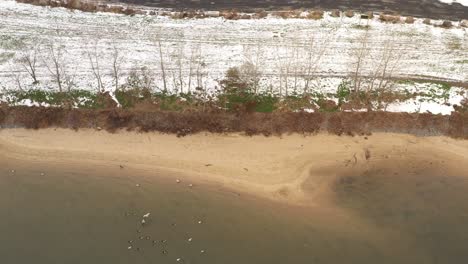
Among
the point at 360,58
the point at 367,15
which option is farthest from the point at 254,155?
the point at 367,15

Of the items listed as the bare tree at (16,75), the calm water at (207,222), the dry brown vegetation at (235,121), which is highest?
the bare tree at (16,75)

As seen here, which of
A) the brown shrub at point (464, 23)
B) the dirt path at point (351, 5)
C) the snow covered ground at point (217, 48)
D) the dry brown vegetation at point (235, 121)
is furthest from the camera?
the dirt path at point (351, 5)

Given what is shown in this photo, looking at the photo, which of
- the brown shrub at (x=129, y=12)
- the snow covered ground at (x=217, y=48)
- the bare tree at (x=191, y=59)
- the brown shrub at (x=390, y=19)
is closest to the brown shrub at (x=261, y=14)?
the snow covered ground at (x=217, y=48)

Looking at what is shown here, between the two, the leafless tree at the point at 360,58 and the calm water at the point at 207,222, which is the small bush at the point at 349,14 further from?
the calm water at the point at 207,222

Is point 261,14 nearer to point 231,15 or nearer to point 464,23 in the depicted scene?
point 231,15

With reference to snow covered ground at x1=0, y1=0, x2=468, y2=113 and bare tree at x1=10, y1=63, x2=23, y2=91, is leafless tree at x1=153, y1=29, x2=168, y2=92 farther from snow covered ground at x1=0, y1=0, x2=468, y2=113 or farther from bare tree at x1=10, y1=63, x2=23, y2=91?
bare tree at x1=10, y1=63, x2=23, y2=91

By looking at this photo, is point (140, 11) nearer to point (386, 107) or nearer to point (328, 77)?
point (328, 77)
